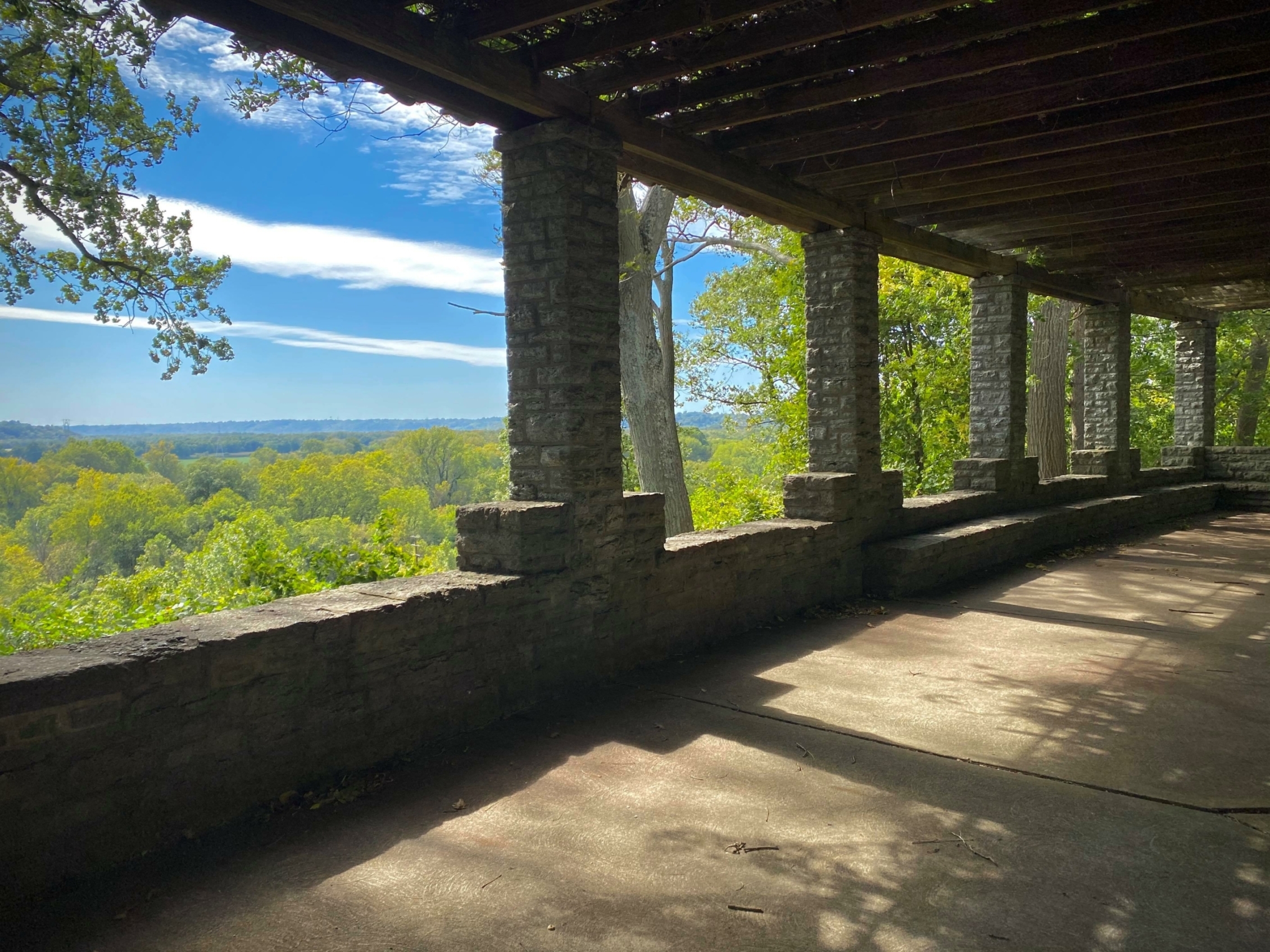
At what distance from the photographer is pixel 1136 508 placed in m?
11.1

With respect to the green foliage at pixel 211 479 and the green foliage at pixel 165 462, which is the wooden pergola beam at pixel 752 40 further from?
the green foliage at pixel 165 462

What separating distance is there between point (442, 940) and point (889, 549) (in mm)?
5244

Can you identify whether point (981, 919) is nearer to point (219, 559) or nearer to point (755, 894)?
point (755, 894)

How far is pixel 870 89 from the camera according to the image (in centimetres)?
462

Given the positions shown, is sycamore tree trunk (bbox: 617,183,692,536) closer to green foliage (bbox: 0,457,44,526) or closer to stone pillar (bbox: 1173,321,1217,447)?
stone pillar (bbox: 1173,321,1217,447)

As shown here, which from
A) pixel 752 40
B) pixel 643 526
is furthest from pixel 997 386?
pixel 752 40

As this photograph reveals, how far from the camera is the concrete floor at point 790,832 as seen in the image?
7.77 ft

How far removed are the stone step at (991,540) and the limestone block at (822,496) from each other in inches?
20.5

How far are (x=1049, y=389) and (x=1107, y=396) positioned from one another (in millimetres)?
1829

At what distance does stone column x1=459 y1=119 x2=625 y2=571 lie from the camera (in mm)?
4312

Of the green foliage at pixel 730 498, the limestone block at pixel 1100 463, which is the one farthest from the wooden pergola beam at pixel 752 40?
the limestone block at pixel 1100 463

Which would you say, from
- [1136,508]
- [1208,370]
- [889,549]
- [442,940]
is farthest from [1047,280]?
[442,940]

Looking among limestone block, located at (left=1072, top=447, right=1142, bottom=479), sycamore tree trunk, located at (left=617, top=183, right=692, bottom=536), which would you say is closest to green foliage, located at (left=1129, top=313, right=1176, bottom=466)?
limestone block, located at (left=1072, top=447, right=1142, bottom=479)

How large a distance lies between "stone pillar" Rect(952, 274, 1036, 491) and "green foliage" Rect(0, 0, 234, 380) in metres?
7.33
